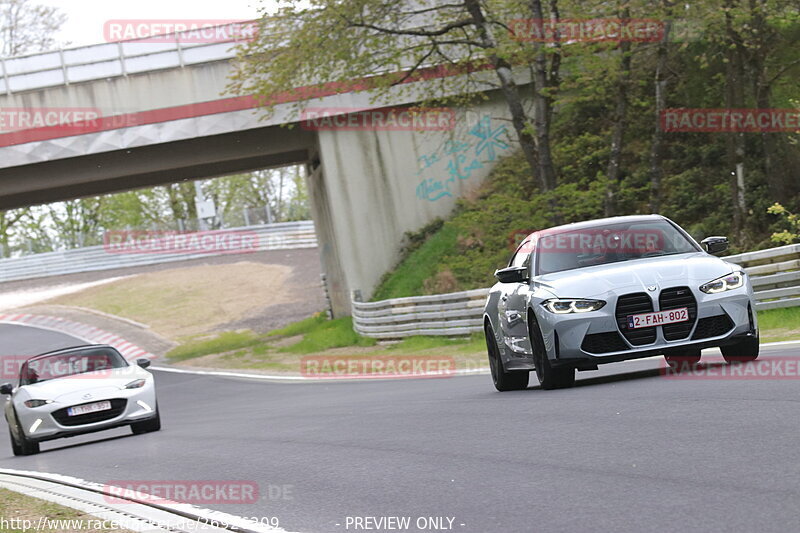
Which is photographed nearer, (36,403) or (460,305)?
(36,403)

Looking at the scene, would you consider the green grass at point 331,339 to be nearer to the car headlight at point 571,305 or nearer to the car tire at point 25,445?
the car tire at point 25,445

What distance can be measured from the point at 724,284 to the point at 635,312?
2.94 ft

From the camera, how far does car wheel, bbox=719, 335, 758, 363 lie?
11477 mm

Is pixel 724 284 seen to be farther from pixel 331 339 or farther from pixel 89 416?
pixel 331 339

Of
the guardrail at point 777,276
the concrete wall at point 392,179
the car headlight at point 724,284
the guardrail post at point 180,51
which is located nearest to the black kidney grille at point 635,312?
the car headlight at point 724,284

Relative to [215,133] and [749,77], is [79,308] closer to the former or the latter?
[215,133]

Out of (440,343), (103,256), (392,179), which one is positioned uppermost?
(392,179)

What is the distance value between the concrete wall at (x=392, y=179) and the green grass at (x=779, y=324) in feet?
53.8

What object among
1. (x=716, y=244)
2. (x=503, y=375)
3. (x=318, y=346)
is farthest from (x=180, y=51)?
(x=716, y=244)

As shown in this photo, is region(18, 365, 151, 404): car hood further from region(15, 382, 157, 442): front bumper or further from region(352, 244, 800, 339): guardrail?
region(352, 244, 800, 339): guardrail

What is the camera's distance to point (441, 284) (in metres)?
31.5

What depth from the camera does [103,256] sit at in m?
71.4

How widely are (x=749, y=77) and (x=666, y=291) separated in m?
16.6

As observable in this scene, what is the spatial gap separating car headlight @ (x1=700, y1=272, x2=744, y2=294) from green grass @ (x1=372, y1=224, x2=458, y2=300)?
20.7m
